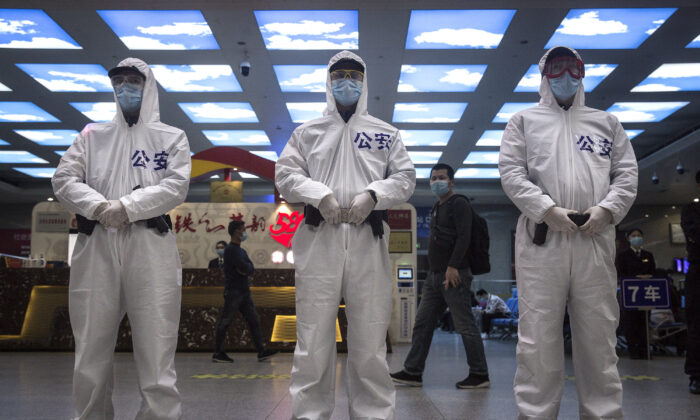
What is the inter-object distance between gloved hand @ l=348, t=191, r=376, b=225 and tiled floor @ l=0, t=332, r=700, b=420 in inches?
58.4

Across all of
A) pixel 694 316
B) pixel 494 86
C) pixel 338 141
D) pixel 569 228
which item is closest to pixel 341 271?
pixel 338 141

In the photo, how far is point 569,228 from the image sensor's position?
271 centimetres

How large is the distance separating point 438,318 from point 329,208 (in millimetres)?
2521

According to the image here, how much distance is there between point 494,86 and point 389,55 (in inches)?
102

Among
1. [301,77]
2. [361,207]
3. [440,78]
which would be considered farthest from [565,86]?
[301,77]

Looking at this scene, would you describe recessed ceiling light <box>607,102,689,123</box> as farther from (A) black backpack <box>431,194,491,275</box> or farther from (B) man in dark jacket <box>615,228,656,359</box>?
(A) black backpack <box>431,194,491,275</box>

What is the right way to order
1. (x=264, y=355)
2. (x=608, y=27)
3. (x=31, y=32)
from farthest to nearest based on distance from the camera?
(x=31, y=32), (x=608, y=27), (x=264, y=355)

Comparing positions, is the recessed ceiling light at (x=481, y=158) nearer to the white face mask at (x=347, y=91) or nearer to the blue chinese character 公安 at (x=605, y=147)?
the blue chinese character 公安 at (x=605, y=147)

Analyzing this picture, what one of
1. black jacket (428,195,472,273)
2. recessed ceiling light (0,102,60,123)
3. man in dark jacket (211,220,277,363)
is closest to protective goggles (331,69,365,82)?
black jacket (428,195,472,273)

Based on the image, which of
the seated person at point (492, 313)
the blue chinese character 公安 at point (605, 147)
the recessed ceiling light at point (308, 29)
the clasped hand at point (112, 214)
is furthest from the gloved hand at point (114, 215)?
the seated person at point (492, 313)

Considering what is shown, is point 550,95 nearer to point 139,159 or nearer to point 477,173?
point 139,159

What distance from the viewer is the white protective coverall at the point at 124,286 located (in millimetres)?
2717

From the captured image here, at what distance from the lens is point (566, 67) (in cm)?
306

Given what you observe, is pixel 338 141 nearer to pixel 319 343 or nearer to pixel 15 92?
pixel 319 343
